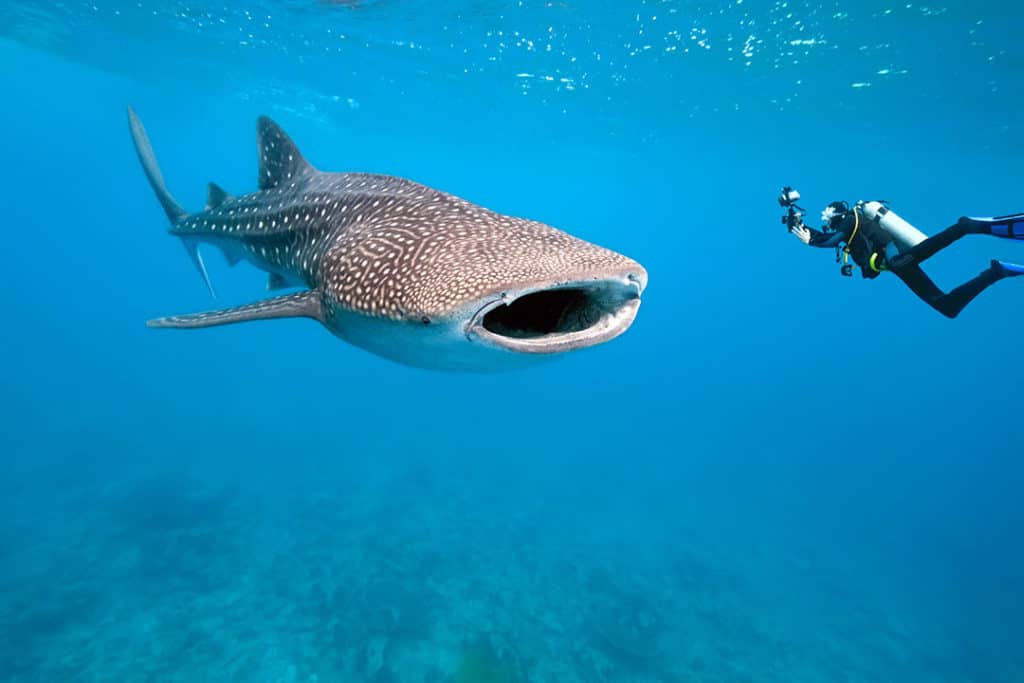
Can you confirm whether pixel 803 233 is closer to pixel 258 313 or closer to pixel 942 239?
pixel 942 239

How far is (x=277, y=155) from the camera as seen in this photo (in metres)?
6.11

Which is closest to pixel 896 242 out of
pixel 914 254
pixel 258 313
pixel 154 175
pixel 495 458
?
pixel 914 254

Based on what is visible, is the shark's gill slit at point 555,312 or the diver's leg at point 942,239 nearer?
the shark's gill slit at point 555,312

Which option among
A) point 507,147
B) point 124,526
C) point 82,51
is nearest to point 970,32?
point 124,526

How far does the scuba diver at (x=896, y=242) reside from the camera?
6605mm

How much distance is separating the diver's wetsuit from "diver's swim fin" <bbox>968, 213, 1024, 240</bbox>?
1 cm

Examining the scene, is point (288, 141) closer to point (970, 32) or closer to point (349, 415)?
point (970, 32)

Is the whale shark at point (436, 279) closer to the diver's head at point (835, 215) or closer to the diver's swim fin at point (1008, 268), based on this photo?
the diver's head at point (835, 215)

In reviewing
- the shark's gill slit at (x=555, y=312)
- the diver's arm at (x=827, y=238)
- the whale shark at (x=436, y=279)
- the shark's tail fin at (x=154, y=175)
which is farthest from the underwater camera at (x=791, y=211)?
the shark's tail fin at (x=154, y=175)

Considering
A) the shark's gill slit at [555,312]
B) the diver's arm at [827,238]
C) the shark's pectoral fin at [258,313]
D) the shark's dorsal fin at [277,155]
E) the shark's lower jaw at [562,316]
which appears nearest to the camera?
the shark's lower jaw at [562,316]

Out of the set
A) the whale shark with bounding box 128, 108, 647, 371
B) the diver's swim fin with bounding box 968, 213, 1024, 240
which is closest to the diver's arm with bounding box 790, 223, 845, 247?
the diver's swim fin with bounding box 968, 213, 1024, 240

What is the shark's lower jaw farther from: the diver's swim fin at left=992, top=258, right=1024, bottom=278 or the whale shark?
the diver's swim fin at left=992, top=258, right=1024, bottom=278

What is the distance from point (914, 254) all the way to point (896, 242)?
448 millimetres

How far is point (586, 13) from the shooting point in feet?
52.8
